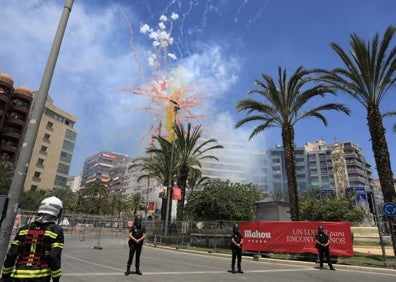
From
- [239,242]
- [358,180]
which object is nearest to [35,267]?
[239,242]

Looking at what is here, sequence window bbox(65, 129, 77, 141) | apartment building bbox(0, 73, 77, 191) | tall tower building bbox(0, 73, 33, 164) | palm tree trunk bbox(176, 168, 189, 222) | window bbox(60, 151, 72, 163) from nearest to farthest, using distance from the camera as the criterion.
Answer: palm tree trunk bbox(176, 168, 189, 222), tall tower building bbox(0, 73, 33, 164), apartment building bbox(0, 73, 77, 191), window bbox(60, 151, 72, 163), window bbox(65, 129, 77, 141)

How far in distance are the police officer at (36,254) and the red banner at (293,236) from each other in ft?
43.2

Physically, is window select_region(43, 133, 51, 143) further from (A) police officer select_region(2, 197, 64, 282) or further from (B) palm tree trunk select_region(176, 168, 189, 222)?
(A) police officer select_region(2, 197, 64, 282)

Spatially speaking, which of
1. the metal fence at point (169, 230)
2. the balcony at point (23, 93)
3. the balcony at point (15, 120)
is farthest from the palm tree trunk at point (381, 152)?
the balcony at point (23, 93)

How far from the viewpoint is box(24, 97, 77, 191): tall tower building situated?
2734 inches

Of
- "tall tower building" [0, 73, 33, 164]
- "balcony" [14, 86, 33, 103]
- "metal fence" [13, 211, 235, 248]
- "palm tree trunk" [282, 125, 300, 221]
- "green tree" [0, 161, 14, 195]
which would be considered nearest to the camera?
"palm tree trunk" [282, 125, 300, 221]

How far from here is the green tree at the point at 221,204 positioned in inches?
1239

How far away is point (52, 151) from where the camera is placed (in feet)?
244

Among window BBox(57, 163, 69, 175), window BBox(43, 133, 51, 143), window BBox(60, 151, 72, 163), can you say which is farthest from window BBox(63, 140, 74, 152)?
window BBox(43, 133, 51, 143)

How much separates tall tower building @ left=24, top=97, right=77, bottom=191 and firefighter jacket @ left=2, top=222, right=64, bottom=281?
236 ft

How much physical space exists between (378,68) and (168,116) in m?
23.8

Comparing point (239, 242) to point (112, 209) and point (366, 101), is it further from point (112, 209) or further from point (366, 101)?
point (112, 209)

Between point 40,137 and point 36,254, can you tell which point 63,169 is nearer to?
point 40,137

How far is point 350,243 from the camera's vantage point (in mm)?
13562
